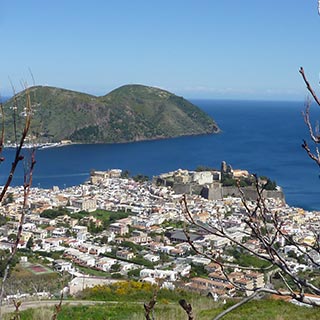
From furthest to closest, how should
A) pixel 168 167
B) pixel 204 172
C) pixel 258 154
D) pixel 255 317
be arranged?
pixel 258 154, pixel 168 167, pixel 204 172, pixel 255 317

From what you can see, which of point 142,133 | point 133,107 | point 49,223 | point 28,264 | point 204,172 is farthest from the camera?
point 133,107

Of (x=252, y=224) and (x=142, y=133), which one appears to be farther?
(x=142, y=133)

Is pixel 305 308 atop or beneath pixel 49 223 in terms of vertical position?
atop

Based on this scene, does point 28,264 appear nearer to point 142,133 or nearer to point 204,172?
point 204,172

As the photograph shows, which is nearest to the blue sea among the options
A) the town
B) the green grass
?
the town

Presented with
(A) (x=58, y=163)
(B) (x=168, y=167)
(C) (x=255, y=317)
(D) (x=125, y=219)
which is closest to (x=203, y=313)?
(C) (x=255, y=317)

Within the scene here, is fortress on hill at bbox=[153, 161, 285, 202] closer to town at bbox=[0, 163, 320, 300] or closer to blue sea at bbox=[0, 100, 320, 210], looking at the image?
town at bbox=[0, 163, 320, 300]
